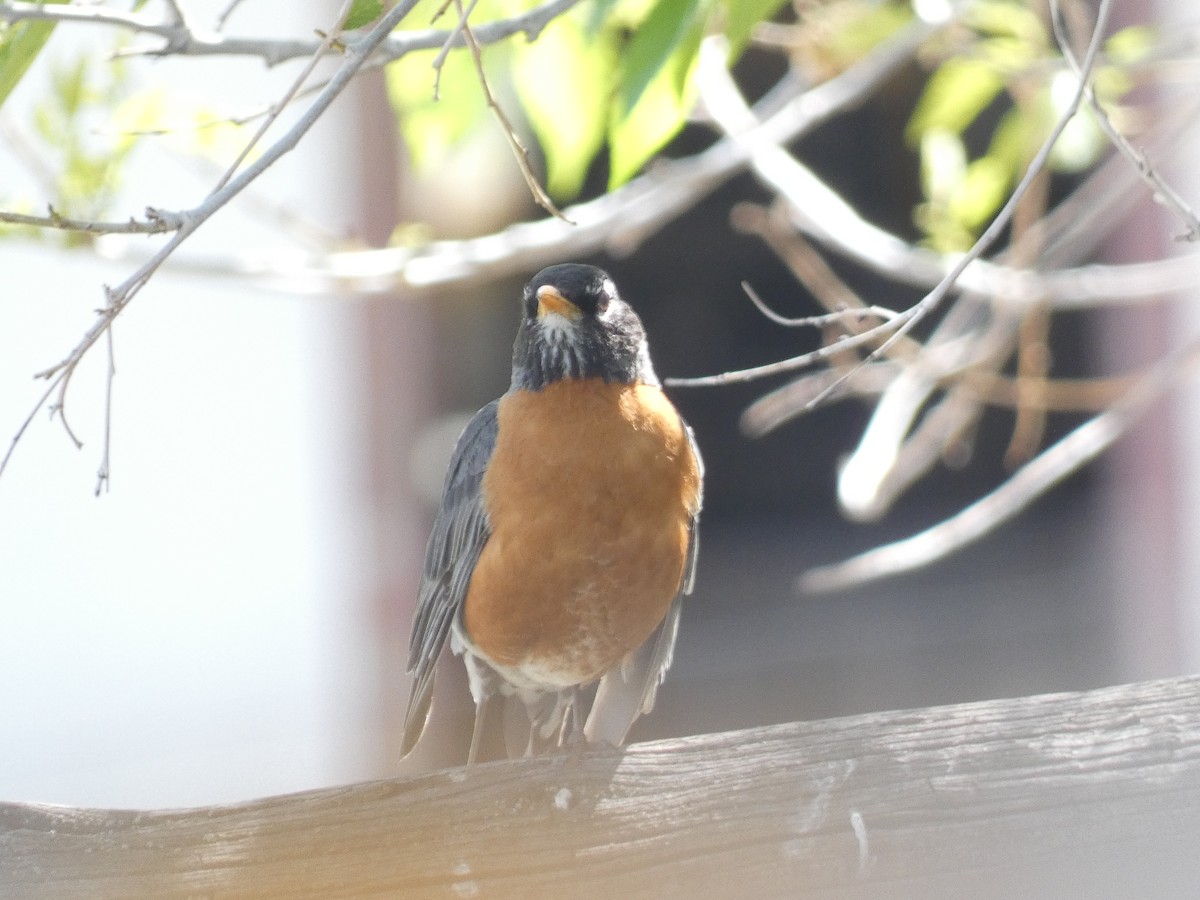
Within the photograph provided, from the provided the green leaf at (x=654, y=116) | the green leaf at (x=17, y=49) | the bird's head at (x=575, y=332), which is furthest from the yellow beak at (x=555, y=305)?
the green leaf at (x=17, y=49)

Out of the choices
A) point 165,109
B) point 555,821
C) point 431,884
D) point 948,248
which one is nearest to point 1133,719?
point 555,821

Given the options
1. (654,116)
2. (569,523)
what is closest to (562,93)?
(654,116)

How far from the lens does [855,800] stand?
2107 mm

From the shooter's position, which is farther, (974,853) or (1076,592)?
(1076,592)

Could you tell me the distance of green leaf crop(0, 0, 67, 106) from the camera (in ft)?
5.50

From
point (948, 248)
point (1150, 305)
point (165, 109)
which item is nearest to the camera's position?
point (165, 109)

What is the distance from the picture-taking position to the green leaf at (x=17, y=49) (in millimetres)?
1676

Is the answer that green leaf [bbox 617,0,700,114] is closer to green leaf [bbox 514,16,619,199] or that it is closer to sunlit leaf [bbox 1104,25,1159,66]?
green leaf [bbox 514,16,619,199]

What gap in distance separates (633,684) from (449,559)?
17.8 inches

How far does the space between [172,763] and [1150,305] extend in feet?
13.6

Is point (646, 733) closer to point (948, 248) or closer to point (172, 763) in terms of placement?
point (172, 763)

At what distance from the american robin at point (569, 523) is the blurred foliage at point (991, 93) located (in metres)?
0.79

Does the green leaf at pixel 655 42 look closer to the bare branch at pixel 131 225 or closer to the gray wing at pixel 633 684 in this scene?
the bare branch at pixel 131 225

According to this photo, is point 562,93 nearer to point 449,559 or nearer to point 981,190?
point 449,559
